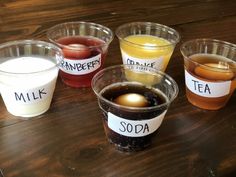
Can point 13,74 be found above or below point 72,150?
above

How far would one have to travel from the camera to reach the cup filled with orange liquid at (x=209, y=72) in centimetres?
77

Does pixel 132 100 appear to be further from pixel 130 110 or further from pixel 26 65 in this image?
pixel 26 65

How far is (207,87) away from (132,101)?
7.4 inches

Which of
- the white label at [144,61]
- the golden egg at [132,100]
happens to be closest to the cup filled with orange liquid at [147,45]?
the white label at [144,61]

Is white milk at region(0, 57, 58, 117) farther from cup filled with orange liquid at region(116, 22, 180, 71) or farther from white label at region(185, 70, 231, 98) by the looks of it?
white label at region(185, 70, 231, 98)

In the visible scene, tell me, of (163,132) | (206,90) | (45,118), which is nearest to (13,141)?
(45,118)

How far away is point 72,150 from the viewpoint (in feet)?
2.22

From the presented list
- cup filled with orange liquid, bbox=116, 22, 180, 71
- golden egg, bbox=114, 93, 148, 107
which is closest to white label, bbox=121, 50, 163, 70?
cup filled with orange liquid, bbox=116, 22, 180, 71

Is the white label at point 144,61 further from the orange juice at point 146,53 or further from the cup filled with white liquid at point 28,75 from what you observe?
the cup filled with white liquid at point 28,75

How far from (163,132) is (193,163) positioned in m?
0.09

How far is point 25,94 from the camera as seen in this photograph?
71 cm

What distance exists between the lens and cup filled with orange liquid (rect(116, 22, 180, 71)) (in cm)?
81

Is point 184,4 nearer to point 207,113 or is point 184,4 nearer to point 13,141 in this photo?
point 207,113

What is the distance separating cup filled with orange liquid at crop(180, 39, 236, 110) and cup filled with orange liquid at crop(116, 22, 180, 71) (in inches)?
1.7
